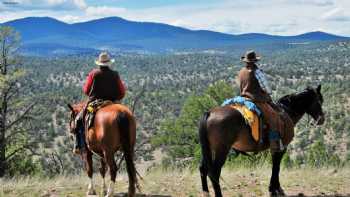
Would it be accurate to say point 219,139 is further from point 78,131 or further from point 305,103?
point 78,131

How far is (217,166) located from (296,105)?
108 inches

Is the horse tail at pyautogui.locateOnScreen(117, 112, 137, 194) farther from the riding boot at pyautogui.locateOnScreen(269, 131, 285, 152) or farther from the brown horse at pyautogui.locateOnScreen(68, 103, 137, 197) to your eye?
the riding boot at pyautogui.locateOnScreen(269, 131, 285, 152)

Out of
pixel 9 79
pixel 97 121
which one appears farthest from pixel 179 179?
pixel 9 79

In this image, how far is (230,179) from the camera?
10922 mm

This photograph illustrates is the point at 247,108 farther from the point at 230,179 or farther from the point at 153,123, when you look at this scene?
the point at 153,123

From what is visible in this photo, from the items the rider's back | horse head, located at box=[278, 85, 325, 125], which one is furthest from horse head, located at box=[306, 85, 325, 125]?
the rider's back

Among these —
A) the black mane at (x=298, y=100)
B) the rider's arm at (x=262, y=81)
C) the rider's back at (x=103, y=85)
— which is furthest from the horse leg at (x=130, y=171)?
the black mane at (x=298, y=100)

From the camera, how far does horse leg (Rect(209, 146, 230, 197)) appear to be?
8.68 meters

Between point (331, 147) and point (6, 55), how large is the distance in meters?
37.7

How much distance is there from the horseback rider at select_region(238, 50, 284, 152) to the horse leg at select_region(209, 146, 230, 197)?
111 cm

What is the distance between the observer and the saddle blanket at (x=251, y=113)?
888 centimetres

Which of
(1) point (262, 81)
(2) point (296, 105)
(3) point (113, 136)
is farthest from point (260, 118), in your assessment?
(3) point (113, 136)

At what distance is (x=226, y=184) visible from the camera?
10469mm

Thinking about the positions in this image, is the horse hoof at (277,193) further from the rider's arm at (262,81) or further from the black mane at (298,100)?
the rider's arm at (262,81)
